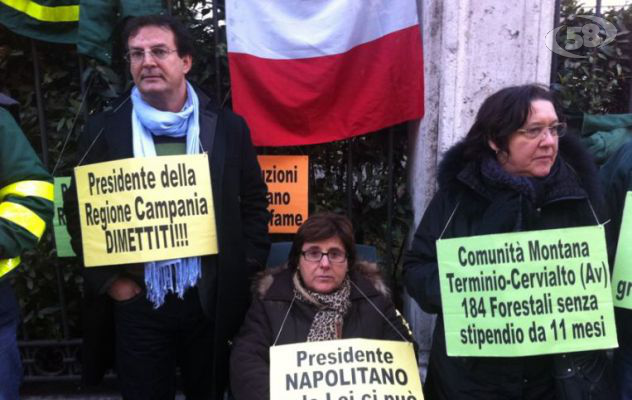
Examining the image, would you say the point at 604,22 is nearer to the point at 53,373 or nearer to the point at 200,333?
the point at 200,333

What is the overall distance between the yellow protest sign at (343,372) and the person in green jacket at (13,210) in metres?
1.01

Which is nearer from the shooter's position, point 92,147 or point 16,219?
point 16,219

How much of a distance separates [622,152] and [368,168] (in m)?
1.62

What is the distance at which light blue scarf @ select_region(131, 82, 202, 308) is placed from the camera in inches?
93.2

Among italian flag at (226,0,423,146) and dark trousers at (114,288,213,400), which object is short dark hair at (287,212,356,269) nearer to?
dark trousers at (114,288,213,400)

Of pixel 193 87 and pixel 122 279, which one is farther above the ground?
pixel 193 87

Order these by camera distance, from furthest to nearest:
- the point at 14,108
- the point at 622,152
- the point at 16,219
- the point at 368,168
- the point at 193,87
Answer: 1. the point at 368,168
2. the point at 14,108
3. the point at 193,87
4. the point at 622,152
5. the point at 16,219

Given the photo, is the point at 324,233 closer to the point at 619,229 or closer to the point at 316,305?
the point at 316,305

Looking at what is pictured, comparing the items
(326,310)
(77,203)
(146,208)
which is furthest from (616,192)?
(77,203)

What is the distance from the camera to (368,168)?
355 cm

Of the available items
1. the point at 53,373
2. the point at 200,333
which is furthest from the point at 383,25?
the point at 53,373

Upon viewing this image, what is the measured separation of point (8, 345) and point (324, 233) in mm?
1310

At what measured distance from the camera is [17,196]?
2064mm

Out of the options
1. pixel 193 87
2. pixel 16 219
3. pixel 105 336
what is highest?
pixel 193 87
